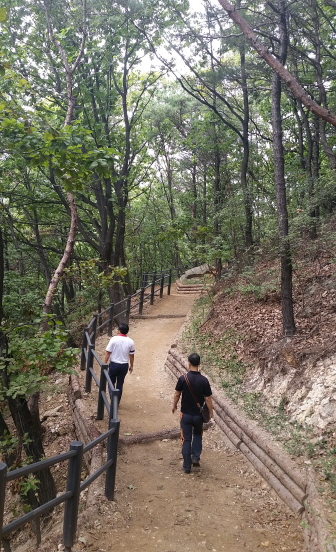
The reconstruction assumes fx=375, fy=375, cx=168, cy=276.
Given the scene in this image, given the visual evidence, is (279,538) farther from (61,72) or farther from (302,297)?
(61,72)

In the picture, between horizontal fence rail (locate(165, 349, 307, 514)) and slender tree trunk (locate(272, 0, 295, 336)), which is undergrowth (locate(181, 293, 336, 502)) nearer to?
horizontal fence rail (locate(165, 349, 307, 514))

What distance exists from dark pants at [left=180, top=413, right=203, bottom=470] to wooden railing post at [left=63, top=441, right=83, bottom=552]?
1.98m

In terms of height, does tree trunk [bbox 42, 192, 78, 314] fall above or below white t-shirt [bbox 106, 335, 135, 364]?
above

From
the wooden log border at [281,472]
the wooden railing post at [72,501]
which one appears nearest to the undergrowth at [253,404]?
the wooden log border at [281,472]

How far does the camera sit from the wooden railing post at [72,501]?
11.2 feet

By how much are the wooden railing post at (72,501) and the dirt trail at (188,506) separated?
19 cm

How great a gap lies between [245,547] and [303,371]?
302cm

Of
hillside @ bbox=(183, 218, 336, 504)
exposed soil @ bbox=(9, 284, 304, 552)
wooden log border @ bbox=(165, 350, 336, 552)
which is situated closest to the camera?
wooden log border @ bbox=(165, 350, 336, 552)

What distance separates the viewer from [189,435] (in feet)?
17.0

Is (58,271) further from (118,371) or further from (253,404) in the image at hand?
(253,404)

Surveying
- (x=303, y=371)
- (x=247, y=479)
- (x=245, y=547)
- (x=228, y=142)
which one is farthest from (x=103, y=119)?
(x=245, y=547)

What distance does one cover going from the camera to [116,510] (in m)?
4.21

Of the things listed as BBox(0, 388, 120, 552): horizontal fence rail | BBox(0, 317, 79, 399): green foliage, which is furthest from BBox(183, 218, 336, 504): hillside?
BBox(0, 317, 79, 399): green foliage

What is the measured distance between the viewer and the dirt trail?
3.74 m
